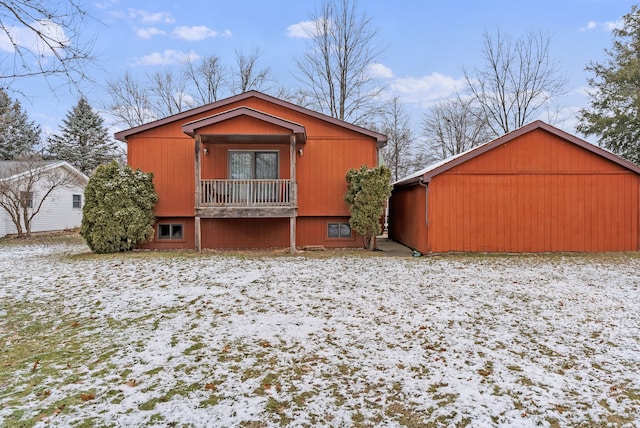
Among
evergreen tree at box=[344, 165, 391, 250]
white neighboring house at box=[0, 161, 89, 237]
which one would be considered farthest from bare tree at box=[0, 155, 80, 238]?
evergreen tree at box=[344, 165, 391, 250]

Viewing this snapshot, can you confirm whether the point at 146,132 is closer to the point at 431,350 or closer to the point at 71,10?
the point at 71,10

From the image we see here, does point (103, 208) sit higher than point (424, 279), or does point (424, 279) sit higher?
A: point (103, 208)

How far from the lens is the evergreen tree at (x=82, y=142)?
101ft

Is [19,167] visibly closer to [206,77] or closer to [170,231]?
[170,231]

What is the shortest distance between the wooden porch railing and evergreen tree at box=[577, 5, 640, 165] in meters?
17.9

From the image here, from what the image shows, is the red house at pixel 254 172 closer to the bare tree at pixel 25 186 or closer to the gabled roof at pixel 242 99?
the gabled roof at pixel 242 99

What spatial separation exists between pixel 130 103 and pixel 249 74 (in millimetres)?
8845

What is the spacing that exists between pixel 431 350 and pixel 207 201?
9120mm

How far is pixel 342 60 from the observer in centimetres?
2286

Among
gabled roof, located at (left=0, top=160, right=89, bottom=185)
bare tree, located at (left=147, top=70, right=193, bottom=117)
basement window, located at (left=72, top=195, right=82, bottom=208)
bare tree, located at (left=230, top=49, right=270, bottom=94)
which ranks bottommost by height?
basement window, located at (left=72, top=195, right=82, bottom=208)

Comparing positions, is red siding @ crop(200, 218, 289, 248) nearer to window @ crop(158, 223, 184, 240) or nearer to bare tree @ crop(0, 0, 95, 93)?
window @ crop(158, 223, 184, 240)

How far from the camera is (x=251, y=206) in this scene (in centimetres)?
1104

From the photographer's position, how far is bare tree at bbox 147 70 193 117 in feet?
86.4

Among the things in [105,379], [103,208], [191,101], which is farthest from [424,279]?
[191,101]
